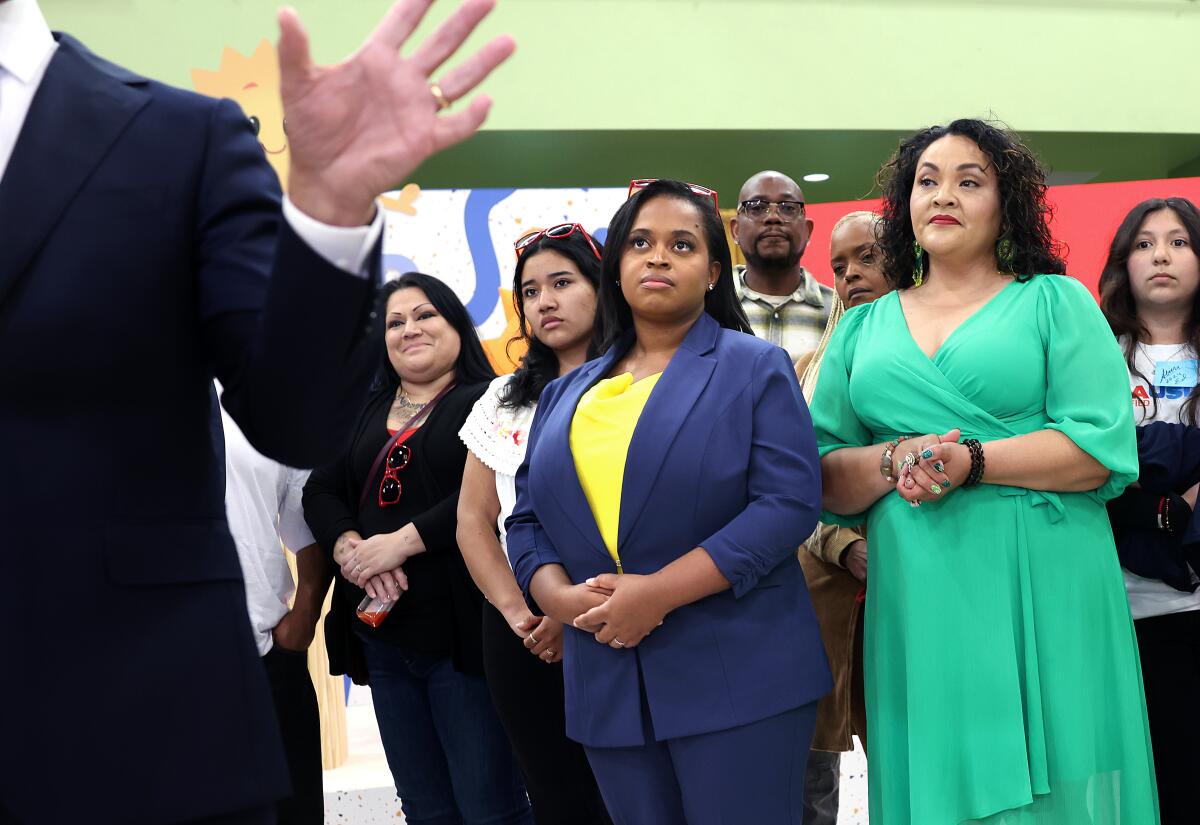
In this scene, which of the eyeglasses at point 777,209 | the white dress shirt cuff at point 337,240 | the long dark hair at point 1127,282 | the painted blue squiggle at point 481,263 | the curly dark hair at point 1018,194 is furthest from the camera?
the painted blue squiggle at point 481,263

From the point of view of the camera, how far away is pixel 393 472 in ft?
9.73

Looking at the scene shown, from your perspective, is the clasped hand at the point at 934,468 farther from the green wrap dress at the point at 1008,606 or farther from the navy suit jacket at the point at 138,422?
the navy suit jacket at the point at 138,422

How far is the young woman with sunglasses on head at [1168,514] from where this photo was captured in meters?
2.38

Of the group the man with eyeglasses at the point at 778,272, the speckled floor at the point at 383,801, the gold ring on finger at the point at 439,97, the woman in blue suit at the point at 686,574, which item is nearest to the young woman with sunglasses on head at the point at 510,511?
the woman in blue suit at the point at 686,574

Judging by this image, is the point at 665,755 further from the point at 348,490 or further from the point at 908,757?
the point at 348,490

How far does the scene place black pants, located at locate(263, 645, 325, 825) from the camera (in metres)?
2.78

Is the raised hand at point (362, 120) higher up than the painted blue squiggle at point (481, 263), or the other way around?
the painted blue squiggle at point (481, 263)

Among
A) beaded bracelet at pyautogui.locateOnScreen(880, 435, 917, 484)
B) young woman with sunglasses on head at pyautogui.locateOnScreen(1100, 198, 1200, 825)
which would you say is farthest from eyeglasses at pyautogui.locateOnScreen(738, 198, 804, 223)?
beaded bracelet at pyautogui.locateOnScreen(880, 435, 917, 484)

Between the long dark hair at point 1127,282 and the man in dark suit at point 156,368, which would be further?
the long dark hair at point 1127,282

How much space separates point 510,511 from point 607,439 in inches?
22.3

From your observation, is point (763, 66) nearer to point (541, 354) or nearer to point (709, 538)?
point (541, 354)

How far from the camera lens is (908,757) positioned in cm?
212

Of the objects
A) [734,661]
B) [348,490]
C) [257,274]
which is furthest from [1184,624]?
[257,274]

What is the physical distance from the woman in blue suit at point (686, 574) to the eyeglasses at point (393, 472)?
2.35ft
